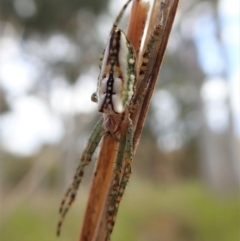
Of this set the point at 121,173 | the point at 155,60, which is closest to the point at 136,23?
the point at 155,60

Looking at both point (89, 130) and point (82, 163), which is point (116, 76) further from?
point (89, 130)

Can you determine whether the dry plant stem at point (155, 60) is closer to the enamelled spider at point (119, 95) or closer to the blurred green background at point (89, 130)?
the enamelled spider at point (119, 95)

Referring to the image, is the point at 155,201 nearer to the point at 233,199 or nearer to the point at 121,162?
the point at 233,199

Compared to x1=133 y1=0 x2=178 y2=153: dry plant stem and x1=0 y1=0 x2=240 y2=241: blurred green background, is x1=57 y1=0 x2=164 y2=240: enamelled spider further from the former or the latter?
x1=0 y1=0 x2=240 y2=241: blurred green background

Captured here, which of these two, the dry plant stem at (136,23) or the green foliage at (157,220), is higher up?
the green foliage at (157,220)

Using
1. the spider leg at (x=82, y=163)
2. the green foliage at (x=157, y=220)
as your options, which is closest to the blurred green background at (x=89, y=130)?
the green foliage at (x=157, y=220)
